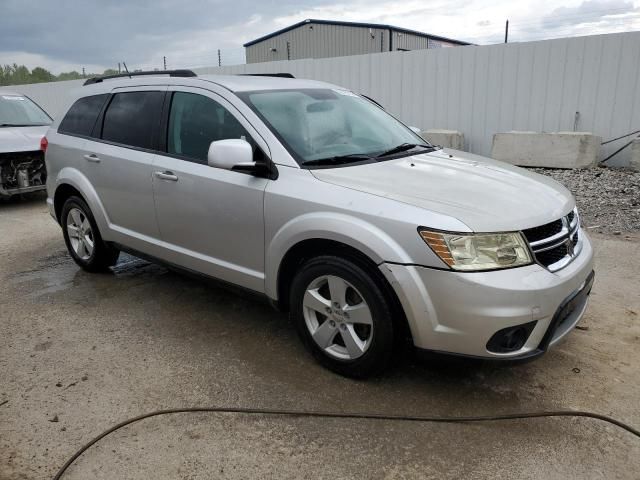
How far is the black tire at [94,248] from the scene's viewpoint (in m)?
5.01

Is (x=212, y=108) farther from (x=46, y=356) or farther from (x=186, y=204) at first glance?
(x=46, y=356)

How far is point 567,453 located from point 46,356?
3212 mm

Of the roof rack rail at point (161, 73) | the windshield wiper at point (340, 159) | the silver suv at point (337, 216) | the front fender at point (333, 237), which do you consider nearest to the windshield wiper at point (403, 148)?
the silver suv at point (337, 216)

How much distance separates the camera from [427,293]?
2.75 metres

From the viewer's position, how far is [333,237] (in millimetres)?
3008

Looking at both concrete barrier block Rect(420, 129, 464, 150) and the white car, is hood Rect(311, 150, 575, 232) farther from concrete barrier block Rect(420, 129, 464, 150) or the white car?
the white car

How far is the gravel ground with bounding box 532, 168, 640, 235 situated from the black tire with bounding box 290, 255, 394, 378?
4443 mm

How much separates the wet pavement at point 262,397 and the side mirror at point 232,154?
932 mm

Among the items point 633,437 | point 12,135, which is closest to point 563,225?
point 633,437

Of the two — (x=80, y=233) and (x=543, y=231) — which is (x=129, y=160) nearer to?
(x=80, y=233)

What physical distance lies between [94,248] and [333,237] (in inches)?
119

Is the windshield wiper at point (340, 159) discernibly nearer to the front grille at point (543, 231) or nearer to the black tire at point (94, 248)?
the front grille at point (543, 231)

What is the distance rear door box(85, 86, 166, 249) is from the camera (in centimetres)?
424

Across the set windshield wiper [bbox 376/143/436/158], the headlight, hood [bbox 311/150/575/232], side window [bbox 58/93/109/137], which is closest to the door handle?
hood [bbox 311/150/575/232]
